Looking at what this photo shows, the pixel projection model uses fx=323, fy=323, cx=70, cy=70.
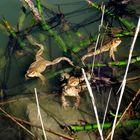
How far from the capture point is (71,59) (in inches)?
283

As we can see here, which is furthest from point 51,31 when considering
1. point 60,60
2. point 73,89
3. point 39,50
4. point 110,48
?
point 73,89

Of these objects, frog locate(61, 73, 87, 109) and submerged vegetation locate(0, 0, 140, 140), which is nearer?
submerged vegetation locate(0, 0, 140, 140)

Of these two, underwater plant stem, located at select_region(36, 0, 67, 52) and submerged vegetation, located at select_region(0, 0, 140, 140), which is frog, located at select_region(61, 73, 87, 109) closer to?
submerged vegetation, located at select_region(0, 0, 140, 140)

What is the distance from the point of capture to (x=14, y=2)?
9188mm

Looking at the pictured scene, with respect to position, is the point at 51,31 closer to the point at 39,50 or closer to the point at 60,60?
the point at 39,50

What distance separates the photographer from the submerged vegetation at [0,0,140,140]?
598 cm

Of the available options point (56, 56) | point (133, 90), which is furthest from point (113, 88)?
point (56, 56)

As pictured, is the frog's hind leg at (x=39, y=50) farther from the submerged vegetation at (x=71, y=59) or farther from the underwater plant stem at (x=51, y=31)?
the underwater plant stem at (x=51, y=31)

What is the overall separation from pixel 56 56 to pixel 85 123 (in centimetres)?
228

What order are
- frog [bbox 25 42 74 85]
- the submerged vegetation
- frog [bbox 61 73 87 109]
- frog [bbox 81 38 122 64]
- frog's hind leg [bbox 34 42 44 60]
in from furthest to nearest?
frog's hind leg [bbox 34 42 44 60] < frog [bbox 81 38 122 64] < frog [bbox 25 42 74 85] < frog [bbox 61 73 87 109] < the submerged vegetation

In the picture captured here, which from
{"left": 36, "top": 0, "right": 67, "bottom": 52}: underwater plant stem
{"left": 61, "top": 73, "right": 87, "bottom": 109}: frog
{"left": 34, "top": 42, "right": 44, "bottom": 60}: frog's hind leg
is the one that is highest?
{"left": 36, "top": 0, "right": 67, "bottom": 52}: underwater plant stem

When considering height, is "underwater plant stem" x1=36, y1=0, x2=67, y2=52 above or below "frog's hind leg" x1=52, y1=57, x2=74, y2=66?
above

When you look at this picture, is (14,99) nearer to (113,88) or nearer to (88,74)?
(88,74)

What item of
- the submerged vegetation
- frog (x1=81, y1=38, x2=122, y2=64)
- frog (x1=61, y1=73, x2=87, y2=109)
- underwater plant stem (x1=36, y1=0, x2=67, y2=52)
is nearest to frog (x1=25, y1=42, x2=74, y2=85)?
the submerged vegetation
